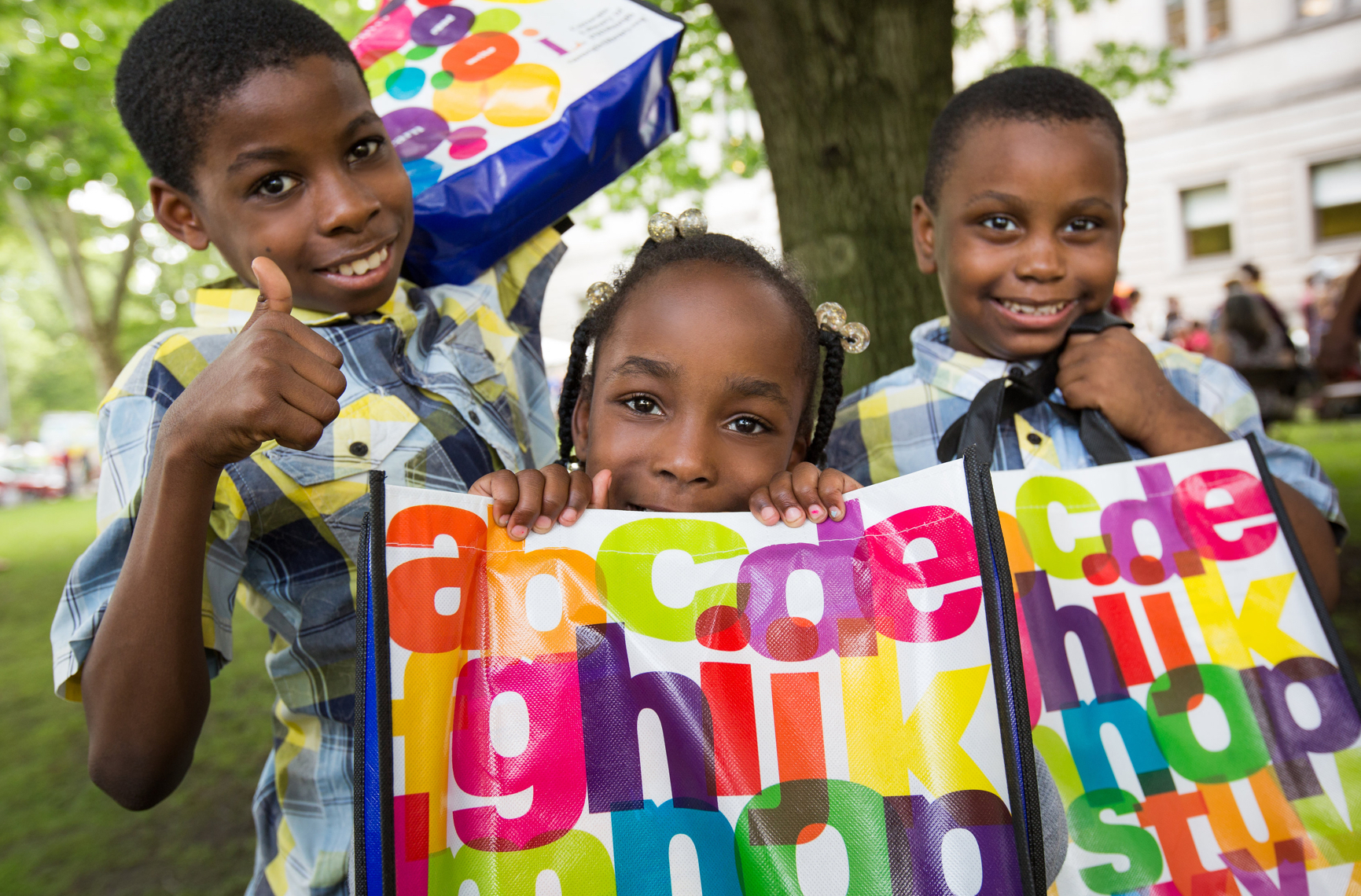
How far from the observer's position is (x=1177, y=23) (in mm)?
17188

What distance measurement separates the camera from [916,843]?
992 millimetres

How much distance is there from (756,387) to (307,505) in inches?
30.3

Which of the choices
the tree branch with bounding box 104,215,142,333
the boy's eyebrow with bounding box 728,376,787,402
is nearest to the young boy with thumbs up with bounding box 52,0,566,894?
the boy's eyebrow with bounding box 728,376,787,402

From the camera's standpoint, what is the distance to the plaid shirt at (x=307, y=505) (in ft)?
4.26

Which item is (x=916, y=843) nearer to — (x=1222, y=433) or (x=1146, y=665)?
(x=1146, y=665)

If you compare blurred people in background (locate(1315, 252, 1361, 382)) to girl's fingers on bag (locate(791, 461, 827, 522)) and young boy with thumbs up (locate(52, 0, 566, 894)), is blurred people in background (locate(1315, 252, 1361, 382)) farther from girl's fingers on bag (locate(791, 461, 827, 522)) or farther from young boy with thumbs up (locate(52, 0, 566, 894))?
young boy with thumbs up (locate(52, 0, 566, 894))

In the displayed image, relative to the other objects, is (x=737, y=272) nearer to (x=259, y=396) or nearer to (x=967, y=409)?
(x=967, y=409)

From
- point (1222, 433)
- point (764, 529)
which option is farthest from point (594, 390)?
point (1222, 433)

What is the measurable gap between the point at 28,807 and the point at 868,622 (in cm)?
443

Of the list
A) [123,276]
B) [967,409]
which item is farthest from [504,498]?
[123,276]

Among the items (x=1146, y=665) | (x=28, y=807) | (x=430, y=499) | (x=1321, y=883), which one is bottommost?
(x=28, y=807)

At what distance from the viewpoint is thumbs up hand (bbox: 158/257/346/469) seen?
1.04 m

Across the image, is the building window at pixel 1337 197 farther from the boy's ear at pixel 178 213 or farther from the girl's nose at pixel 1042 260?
the boy's ear at pixel 178 213

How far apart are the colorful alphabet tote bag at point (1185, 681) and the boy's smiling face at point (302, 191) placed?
1.17 m
